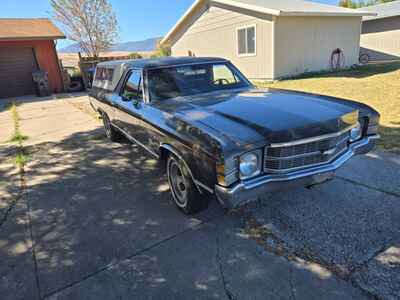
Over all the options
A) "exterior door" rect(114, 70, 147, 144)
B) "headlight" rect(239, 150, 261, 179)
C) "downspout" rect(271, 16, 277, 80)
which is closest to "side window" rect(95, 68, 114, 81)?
"exterior door" rect(114, 70, 147, 144)

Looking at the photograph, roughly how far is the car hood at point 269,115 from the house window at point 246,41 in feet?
36.3

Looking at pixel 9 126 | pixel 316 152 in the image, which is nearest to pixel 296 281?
pixel 316 152

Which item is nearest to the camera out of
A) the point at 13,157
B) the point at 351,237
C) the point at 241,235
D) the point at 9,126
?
the point at 351,237

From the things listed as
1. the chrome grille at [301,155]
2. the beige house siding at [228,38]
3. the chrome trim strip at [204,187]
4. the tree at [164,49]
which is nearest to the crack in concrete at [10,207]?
the chrome trim strip at [204,187]

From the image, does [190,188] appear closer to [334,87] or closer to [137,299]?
[137,299]

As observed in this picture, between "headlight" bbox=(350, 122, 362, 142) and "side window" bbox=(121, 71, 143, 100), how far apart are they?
2.67 m

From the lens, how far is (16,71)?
15.3 meters

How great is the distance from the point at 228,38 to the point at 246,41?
4.03ft

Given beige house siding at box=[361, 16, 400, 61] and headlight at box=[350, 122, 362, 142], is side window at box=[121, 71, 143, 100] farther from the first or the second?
beige house siding at box=[361, 16, 400, 61]

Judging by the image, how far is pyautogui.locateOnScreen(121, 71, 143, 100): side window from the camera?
3.94m

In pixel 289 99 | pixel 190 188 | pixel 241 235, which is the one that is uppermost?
pixel 289 99

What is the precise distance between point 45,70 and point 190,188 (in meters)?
16.5

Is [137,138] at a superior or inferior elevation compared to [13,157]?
superior

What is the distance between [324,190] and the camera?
3488 mm
